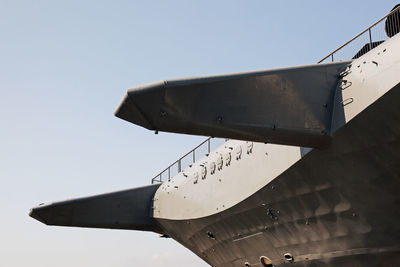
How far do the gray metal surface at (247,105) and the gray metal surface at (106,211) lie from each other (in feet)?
48.9

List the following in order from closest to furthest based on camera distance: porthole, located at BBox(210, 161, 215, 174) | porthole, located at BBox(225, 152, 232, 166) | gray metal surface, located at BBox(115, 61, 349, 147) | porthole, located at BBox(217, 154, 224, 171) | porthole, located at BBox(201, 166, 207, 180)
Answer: gray metal surface, located at BBox(115, 61, 349, 147)
porthole, located at BBox(225, 152, 232, 166)
porthole, located at BBox(217, 154, 224, 171)
porthole, located at BBox(210, 161, 215, 174)
porthole, located at BBox(201, 166, 207, 180)

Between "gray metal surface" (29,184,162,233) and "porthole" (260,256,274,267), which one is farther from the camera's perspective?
"gray metal surface" (29,184,162,233)

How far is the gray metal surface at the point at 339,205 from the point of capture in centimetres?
1165

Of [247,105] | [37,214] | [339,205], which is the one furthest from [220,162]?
[37,214]

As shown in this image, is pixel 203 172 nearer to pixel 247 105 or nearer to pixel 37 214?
pixel 37 214

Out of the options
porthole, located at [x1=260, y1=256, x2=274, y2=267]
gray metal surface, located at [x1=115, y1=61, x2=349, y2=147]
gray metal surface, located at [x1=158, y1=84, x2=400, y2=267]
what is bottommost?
porthole, located at [x1=260, y1=256, x2=274, y2=267]

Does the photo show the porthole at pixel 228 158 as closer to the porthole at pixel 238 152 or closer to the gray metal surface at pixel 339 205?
the porthole at pixel 238 152

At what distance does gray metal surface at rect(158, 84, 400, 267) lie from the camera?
1165 centimetres

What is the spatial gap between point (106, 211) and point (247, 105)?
15.4 meters

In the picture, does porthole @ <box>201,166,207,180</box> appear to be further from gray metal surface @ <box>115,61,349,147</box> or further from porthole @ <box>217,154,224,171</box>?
gray metal surface @ <box>115,61,349,147</box>

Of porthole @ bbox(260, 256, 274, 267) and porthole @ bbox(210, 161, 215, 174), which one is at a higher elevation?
porthole @ bbox(210, 161, 215, 174)

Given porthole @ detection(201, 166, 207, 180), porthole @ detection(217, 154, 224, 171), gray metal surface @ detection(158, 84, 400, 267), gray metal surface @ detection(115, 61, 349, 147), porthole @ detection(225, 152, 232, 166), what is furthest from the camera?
porthole @ detection(201, 166, 207, 180)

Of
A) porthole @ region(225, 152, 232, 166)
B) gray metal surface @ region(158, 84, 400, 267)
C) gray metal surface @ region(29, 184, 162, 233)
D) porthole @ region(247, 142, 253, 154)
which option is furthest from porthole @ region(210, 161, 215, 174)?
gray metal surface @ region(29, 184, 162, 233)

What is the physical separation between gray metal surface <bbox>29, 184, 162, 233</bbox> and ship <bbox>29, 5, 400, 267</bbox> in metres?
5.58
